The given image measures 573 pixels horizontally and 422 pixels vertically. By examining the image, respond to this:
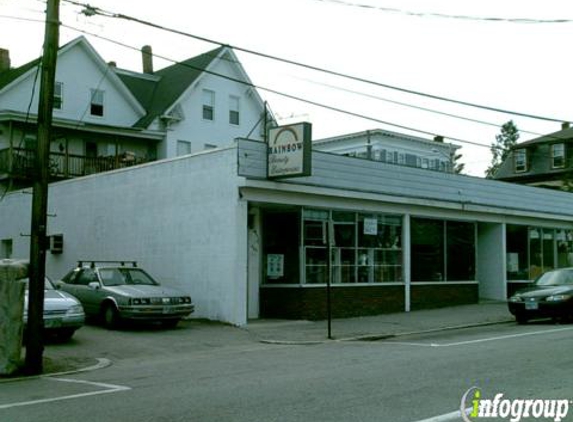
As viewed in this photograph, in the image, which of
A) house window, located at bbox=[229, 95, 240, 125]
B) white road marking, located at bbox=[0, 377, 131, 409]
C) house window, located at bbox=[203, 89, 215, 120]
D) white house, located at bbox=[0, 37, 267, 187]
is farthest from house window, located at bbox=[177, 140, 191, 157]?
white road marking, located at bbox=[0, 377, 131, 409]

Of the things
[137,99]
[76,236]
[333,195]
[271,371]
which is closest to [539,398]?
[271,371]

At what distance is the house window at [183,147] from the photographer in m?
36.7

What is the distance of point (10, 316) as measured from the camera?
38.3ft

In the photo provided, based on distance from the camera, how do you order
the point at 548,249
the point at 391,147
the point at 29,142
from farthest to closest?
the point at 391,147
the point at 29,142
the point at 548,249

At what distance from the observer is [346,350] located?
45.1 ft

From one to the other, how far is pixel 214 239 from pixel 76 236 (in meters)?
7.94

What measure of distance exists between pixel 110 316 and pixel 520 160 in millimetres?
50188

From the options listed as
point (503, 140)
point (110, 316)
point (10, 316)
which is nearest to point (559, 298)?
point (110, 316)

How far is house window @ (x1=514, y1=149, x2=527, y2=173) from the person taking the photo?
2371 inches

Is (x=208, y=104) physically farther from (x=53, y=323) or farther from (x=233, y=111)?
(x=53, y=323)

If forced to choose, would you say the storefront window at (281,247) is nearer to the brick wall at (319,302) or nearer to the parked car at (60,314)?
the brick wall at (319,302)

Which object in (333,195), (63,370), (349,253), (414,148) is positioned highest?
(414,148)

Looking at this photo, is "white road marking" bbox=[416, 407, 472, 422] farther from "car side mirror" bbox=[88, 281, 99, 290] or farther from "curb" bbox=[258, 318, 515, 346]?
"car side mirror" bbox=[88, 281, 99, 290]

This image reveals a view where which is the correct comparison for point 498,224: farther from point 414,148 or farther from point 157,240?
point 414,148
